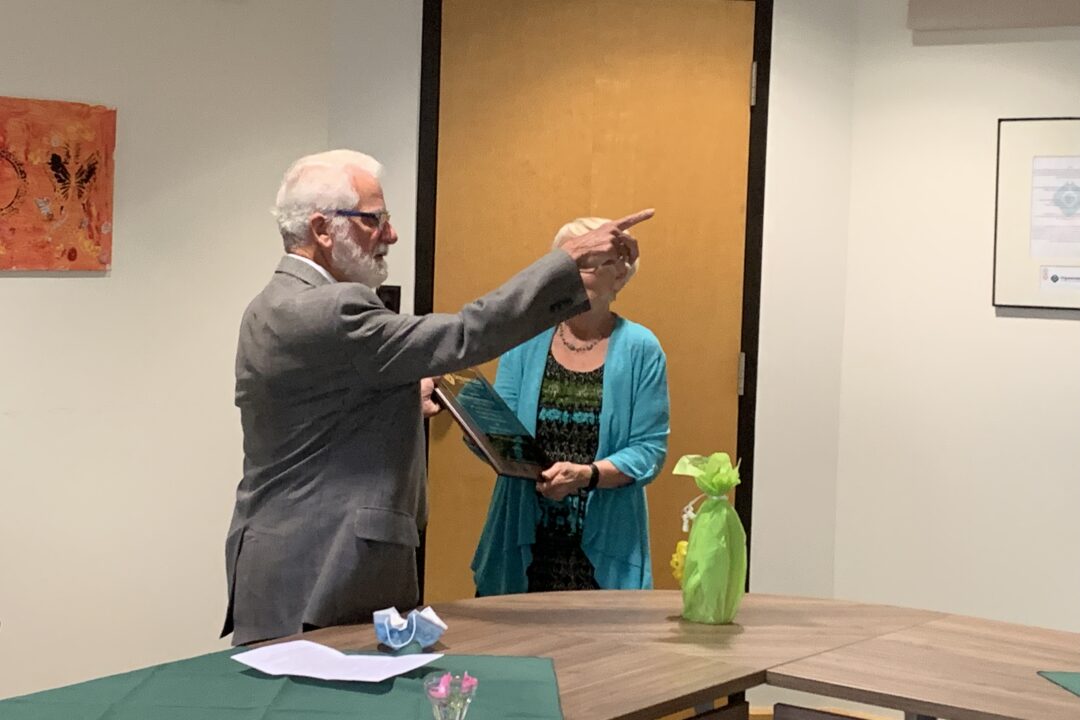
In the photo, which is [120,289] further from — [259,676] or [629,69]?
[259,676]

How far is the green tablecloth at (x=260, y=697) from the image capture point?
1728 mm

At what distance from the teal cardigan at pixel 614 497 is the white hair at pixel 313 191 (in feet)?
2.98

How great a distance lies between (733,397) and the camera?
4.12m

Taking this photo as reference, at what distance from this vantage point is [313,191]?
7.73ft

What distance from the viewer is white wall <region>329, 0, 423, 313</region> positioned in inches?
162

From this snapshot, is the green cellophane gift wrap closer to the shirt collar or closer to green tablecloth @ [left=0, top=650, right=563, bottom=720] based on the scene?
green tablecloth @ [left=0, top=650, right=563, bottom=720]

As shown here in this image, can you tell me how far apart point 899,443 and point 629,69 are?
1413 mm

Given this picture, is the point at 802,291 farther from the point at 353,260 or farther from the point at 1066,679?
the point at 1066,679

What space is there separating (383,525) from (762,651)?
65 centimetres

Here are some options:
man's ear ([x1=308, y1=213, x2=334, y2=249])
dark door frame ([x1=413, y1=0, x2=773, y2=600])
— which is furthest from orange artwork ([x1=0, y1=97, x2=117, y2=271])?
man's ear ([x1=308, y1=213, x2=334, y2=249])

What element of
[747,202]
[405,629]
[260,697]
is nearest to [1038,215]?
[747,202]

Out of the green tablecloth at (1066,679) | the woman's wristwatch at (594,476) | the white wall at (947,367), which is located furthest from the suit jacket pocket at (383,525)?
the white wall at (947,367)

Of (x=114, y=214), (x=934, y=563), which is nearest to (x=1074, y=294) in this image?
(x=934, y=563)

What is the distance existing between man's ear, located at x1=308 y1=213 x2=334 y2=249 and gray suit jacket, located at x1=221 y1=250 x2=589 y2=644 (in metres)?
0.06
